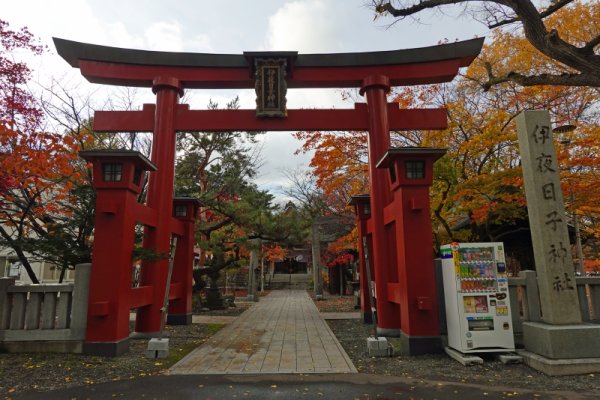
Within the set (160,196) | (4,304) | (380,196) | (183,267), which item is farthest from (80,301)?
(380,196)

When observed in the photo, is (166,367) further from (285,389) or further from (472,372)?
(472,372)

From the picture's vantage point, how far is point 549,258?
259 inches

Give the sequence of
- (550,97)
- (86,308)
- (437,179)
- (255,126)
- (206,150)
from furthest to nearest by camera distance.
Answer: (206,150)
(550,97)
(437,179)
(255,126)
(86,308)

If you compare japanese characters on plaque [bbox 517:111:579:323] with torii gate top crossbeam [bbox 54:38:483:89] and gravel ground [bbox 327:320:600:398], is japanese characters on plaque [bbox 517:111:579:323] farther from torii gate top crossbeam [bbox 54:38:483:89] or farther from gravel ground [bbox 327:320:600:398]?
torii gate top crossbeam [bbox 54:38:483:89]

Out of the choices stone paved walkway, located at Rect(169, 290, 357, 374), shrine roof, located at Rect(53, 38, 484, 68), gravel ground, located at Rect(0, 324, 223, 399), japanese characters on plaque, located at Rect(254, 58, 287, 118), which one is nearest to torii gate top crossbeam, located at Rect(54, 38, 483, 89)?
shrine roof, located at Rect(53, 38, 484, 68)

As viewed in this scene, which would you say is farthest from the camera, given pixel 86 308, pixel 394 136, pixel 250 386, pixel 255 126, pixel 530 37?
pixel 394 136

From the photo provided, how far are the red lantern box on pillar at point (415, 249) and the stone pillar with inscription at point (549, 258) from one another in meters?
1.65

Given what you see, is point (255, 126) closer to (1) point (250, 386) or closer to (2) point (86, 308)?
(2) point (86, 308)

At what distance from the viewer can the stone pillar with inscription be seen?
6039 mm

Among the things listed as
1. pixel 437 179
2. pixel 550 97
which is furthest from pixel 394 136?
pixel 550 97

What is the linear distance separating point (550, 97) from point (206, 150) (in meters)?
14.0

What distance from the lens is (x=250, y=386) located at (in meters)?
5.39

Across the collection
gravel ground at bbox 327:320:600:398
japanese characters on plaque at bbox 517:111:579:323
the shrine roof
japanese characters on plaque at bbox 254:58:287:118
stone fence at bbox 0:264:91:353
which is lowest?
gravel ground at bbox 327:320:600:398

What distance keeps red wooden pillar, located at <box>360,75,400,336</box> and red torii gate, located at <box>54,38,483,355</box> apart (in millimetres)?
25
